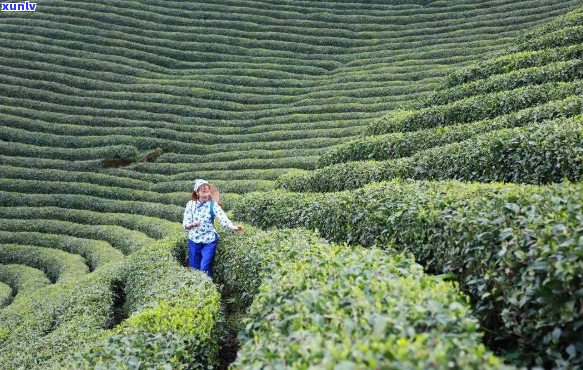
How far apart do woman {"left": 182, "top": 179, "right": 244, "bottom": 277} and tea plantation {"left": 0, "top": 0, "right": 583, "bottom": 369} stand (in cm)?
33

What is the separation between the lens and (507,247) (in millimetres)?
5043

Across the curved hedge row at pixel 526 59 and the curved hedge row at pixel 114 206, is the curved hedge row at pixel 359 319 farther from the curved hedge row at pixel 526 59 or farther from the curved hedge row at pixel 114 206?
the curved hedge row at pixel 526 59

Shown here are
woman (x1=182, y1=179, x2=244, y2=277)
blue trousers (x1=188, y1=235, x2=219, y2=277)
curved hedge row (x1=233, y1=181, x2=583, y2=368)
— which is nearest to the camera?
curved hedge row (x1=233, y1=181, x2=583, y2=368)

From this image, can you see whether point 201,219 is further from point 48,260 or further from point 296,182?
point 48,260

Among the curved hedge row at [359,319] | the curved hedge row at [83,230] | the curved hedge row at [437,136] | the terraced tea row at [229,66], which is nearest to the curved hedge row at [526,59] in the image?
the curved hedge row at [437,136]

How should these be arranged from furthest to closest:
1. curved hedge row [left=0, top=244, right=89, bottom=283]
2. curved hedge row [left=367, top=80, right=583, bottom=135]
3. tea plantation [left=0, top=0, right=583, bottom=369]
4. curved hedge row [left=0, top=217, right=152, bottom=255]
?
1. curved hedge row [left=0, top=217, right=152, bottom=255]
2. curved hedge row [left=0, top=244, right=89, bottom=283]
3. curved hedge row [left=367, top=80, right=583, bottom=135]
4. tea plantation [left=0, top=0, right=583, bottom=369]

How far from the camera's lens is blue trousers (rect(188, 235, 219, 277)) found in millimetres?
10867

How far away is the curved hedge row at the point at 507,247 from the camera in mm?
4316

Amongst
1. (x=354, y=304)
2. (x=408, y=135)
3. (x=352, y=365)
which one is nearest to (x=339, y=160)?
(x=408, y=135)

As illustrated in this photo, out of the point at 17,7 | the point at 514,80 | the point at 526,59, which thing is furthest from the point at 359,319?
the point at 17,7

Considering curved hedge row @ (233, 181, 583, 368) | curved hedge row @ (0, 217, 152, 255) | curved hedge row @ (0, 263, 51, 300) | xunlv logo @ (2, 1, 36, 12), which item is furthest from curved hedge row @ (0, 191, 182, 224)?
xunlv logo @ (2, 1, 36, 12)

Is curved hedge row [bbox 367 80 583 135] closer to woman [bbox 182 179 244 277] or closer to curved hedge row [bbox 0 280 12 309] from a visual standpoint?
woman [bbox 182 179 244 277]

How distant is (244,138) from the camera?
2581 cm

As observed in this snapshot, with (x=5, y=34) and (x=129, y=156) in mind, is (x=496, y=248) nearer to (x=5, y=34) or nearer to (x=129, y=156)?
(x=129, y=156)
